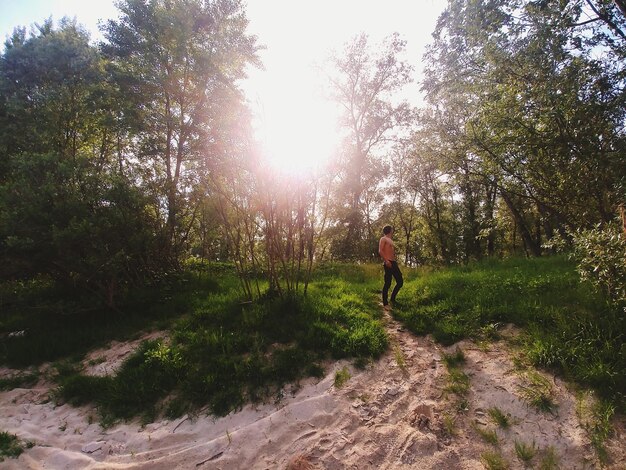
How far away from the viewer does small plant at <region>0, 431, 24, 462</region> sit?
3562 mm

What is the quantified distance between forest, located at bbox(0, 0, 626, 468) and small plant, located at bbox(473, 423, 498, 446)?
38.5 inches

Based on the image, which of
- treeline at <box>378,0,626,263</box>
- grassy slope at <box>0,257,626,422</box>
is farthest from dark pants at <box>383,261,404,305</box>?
treeline at <box>378,0,626,263</box>

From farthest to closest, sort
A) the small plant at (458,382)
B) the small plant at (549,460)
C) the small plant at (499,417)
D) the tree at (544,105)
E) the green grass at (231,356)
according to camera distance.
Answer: the tree at (544,105) → the green grass at (231,356) → the small plant at (458,382) → the small plant at (499,417) → the small plant at (549,460)

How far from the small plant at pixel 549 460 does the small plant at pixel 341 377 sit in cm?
234

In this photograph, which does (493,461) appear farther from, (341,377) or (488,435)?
(341,377)

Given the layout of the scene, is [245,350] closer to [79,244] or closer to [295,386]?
[295,386]

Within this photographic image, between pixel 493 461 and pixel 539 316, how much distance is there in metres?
3.06

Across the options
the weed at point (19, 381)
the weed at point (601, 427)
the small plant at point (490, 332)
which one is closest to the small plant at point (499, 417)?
the weed at point (601, 427)

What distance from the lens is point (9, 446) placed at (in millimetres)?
3670

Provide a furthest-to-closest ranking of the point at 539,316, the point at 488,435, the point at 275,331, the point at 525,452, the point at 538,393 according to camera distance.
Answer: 1. the point at 275,331
2. the point at 539,316
3. the point at 538,393
4. the point at 488,435
5. the point at 525,452

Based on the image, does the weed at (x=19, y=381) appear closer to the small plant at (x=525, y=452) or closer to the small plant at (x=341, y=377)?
the small plant at (x=341, y=377)

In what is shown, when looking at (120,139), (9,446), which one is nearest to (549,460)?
(9,446)

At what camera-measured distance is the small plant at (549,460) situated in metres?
2.95

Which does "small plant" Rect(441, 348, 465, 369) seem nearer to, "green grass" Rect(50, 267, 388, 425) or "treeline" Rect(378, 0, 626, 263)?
"green grass" Rect(50, 267, 388, 425)
